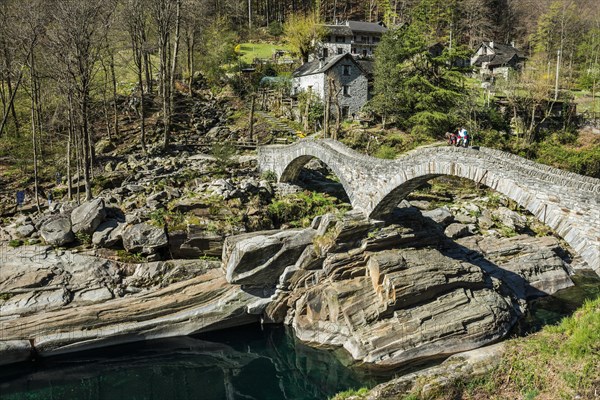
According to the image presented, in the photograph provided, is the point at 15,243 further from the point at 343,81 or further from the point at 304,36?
the point at 304,36

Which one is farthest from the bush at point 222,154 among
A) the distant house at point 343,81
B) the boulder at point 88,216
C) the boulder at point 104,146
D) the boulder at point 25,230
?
the distant house at point 343,81

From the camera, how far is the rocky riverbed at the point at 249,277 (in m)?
19.0

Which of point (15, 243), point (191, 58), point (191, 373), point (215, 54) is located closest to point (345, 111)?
point (215, 54)

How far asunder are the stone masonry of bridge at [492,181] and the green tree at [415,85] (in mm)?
20196

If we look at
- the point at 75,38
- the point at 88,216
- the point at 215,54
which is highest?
the point at 215,54

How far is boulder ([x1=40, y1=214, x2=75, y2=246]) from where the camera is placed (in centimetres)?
2220

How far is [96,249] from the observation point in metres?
22.5

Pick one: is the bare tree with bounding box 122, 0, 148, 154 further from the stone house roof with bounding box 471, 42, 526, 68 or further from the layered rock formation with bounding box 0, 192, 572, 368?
the stone house roof with bounding box 471, 42, 526, 68

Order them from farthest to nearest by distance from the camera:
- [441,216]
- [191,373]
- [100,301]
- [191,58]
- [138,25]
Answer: [191,58] → [138,25] → [441,216] → [100,301] → [191,373]

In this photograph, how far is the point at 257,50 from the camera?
69062mm

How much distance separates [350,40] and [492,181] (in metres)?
53.5

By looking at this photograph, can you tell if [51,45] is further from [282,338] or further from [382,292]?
[382,292]

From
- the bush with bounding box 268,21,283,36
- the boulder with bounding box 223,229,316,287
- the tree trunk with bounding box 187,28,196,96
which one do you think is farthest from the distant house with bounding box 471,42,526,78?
the boulder with bounding box 223,229,316,287

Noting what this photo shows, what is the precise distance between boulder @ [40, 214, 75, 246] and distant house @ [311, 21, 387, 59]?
4633 centimetres
